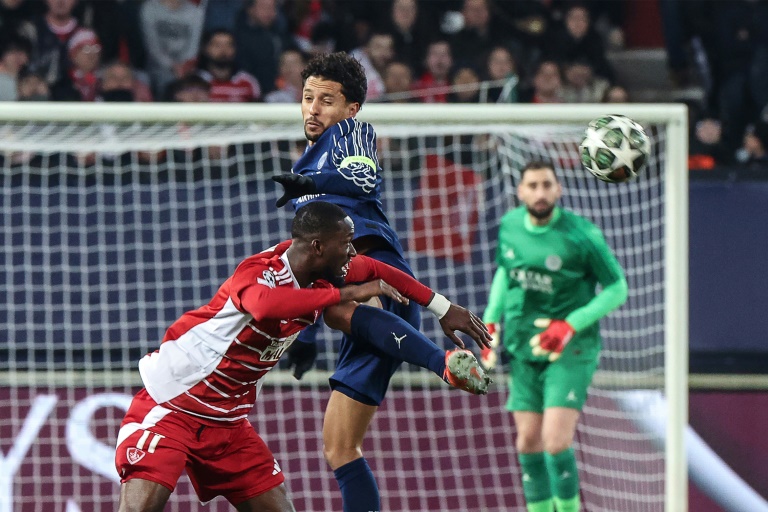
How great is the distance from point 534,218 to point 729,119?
3.08m

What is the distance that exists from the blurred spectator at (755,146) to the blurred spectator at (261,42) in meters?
3.11

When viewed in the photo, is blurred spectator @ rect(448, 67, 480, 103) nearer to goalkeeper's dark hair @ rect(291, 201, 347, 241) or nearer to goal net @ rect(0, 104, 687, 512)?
goal net @ rect(0, 104, 687, 512)

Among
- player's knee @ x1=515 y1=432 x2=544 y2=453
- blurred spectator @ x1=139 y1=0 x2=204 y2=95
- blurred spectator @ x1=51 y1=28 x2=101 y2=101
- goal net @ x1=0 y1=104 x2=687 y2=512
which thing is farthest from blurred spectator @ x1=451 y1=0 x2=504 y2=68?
player's knee @ x1=515 y1=432 x2=544 y2=453

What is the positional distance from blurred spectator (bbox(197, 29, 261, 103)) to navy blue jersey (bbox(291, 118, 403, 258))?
12.7 ft

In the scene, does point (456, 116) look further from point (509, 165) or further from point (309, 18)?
point (309, 18)

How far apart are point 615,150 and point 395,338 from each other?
141 cm

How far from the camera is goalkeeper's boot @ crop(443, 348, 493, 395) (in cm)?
400

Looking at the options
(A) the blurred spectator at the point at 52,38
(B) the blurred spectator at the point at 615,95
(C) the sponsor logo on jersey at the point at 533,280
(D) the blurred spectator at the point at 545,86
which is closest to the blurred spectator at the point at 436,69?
(D) the blurred spectator at the point at 545,86

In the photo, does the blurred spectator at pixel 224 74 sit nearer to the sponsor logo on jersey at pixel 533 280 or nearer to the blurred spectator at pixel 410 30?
the blurred spectator at pixel 410 30

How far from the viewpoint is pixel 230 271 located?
23.1 feet

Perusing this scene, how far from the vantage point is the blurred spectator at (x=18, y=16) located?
848 cm

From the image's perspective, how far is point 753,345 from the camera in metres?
7.04

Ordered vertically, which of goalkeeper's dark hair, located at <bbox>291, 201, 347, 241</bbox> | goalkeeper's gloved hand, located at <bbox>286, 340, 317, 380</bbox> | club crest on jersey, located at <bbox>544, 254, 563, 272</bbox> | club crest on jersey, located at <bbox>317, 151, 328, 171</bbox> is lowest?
goalkeeper's gloved hand, located at <bbox>286, 340, 317, 380</bbox>

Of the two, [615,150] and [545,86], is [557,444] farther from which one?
[545,86]
